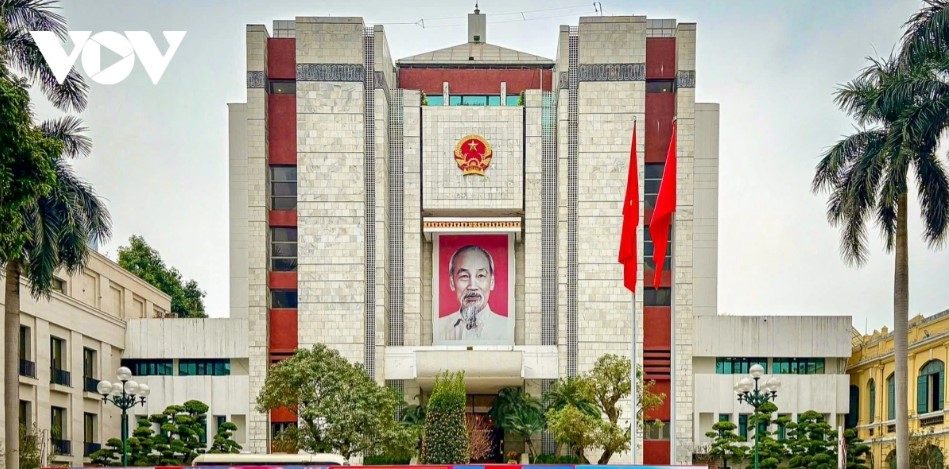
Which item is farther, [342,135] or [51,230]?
[342,135]

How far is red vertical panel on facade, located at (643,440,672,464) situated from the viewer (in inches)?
2475

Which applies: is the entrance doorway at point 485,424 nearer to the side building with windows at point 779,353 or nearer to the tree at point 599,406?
the tree at point 599,406

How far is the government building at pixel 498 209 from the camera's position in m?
63.1

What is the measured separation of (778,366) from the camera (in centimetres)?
6431

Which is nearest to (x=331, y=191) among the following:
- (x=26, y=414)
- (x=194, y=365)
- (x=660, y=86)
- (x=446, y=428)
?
(x=194, y=365)

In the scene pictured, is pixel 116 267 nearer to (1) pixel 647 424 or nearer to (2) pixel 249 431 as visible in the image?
(2) pixel 249 431

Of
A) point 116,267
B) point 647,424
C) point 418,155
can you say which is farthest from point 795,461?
point 116,267

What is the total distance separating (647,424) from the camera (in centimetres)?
6294

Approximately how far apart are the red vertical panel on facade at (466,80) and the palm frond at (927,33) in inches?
1085

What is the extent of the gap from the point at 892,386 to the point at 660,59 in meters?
18.2

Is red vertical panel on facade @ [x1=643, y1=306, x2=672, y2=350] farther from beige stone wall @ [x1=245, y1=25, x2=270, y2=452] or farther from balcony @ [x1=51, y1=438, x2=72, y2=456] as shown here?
balcony @ [x1=51, y1=438, x2=72, y2=456]

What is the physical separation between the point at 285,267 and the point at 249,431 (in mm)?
7792

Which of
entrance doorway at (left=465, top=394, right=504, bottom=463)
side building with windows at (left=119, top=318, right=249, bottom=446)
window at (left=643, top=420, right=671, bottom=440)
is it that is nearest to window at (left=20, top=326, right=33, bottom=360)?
side building with windows at (left=119, top=318, right=249, bottom=446)

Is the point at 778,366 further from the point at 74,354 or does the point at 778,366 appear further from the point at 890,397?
the point at 74,354
